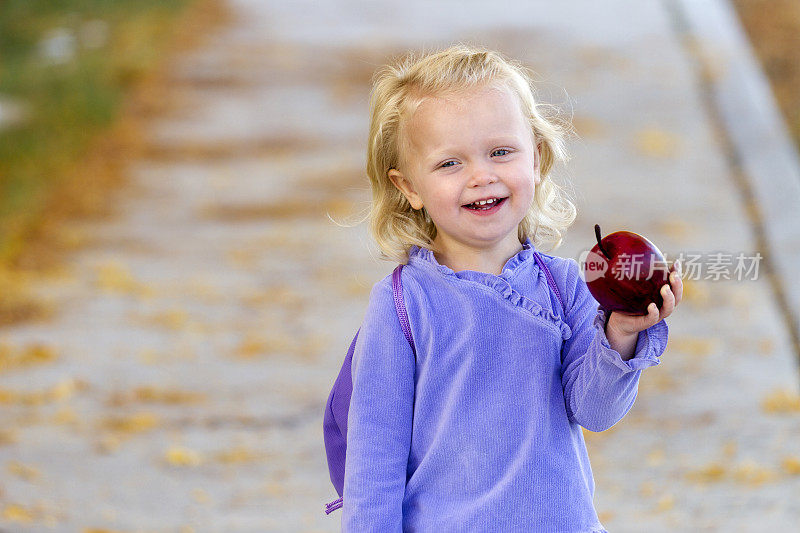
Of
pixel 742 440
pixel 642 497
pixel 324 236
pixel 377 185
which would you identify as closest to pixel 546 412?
pixel 377 185

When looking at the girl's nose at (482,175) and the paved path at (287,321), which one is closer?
the girl's nose at (482,175)

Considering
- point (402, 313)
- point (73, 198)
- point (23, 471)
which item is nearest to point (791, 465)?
point (23, 471)

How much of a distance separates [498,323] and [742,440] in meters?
3.10

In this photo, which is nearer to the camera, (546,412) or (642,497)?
(546,412)

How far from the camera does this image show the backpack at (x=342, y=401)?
2.03 m

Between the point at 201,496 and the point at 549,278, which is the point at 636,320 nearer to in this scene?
the point at 549,278

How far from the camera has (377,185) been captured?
7.28 ft

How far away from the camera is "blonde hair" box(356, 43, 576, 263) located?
6.68 ft

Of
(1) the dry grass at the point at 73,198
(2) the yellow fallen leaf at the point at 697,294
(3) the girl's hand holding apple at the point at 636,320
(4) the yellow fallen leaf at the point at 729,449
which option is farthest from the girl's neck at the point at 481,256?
(1) the dry grass at the point at 73,198

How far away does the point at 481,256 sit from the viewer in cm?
208

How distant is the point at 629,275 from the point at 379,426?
502 mm

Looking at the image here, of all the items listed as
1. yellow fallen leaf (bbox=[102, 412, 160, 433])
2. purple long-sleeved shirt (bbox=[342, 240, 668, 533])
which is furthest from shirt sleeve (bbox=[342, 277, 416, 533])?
yellow fallen leaf (bbox=[102, 412, 160, 433])

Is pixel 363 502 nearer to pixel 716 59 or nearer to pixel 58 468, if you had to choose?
pixel 58 468

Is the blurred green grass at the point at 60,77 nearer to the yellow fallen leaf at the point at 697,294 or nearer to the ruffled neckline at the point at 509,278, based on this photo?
the yellow fallen leaf at the point at 697,294
